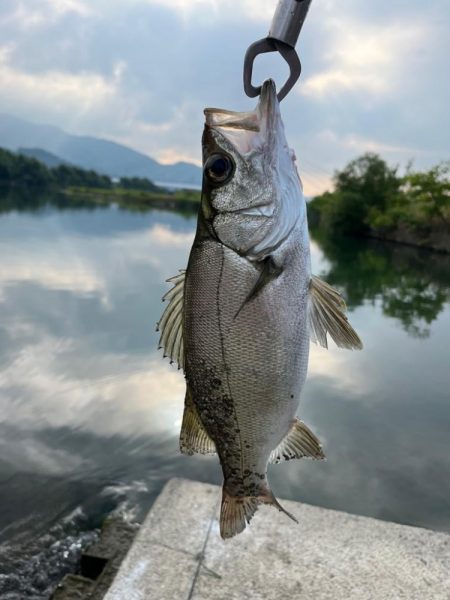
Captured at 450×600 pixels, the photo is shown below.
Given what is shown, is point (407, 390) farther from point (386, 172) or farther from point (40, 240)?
point (386, 172)

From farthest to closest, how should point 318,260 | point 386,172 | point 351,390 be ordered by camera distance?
1. point 386,172
2. point 318,260
3. point 351,390

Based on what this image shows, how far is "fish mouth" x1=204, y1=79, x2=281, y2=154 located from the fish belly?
39 centimetres

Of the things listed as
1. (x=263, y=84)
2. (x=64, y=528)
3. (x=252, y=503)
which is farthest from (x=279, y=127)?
(x=64, y=528)

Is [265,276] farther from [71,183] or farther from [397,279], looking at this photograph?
[71,183]

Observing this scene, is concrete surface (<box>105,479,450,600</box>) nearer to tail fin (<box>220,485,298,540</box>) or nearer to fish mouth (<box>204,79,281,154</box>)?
tail fin (<box>220,485,298,540</box>)

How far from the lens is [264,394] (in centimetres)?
211

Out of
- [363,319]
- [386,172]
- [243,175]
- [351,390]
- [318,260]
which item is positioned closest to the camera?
[243,175]

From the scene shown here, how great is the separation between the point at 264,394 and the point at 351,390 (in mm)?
11657

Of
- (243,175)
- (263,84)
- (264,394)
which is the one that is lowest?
(264,394)

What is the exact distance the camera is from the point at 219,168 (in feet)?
6.48

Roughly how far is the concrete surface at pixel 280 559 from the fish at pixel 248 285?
114 inches

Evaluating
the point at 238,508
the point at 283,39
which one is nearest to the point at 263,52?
the point at 283,39

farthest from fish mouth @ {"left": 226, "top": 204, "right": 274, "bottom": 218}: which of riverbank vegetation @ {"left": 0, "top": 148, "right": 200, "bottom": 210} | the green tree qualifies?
riverbank vegetation @ {"left": 0, "top": 148, "right": 200, "bottom": 210}

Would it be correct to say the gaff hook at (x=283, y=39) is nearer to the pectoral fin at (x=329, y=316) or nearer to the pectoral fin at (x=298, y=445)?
the pectoral fin at (x=329, y=316)
